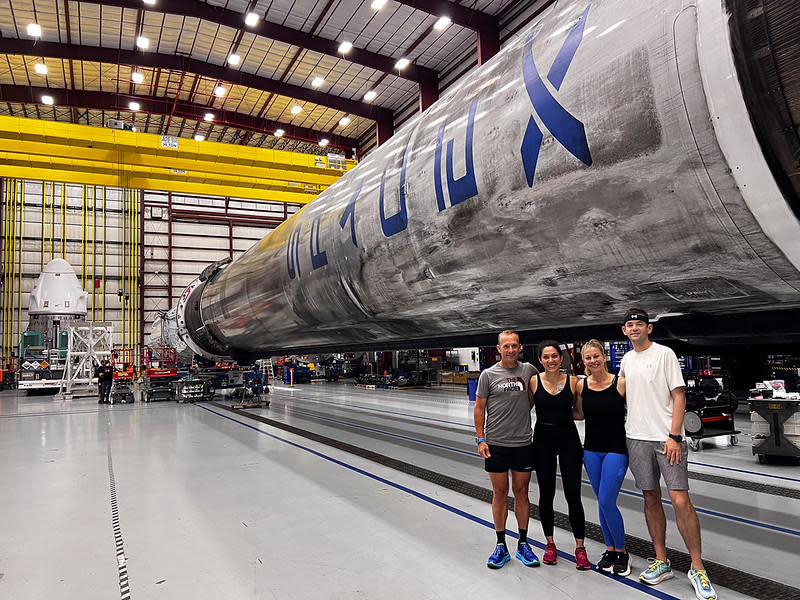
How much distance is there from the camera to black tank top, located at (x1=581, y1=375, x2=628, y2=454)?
9.07 feet

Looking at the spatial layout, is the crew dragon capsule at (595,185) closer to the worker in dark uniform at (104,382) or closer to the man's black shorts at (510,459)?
the man's black shorts at (510,459)

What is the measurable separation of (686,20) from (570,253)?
2.98 feet

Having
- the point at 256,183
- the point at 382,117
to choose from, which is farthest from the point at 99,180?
the point at 382,117

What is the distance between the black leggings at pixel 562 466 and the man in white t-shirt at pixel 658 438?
33cm

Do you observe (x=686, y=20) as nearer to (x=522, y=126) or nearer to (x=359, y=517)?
(x=522, y=126)

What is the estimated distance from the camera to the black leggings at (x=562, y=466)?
293 centimetres

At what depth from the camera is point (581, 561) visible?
2.87 meters

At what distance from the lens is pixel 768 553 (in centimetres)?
310

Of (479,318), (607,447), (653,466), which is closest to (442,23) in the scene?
(479,318)

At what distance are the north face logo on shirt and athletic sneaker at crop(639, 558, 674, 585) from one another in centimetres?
109

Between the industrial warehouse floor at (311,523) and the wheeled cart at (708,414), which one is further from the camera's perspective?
the wheeled cart at (708,414)

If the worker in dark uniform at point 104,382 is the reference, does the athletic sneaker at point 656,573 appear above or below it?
below

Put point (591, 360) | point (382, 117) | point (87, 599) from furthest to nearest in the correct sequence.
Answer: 1. point (382, 117)
2. point (591, 360)
3. point (87, 599)

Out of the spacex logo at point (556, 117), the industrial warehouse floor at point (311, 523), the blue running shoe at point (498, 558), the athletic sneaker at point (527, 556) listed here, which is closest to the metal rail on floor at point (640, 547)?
the industrial warehouse floor at point (311, 523)
